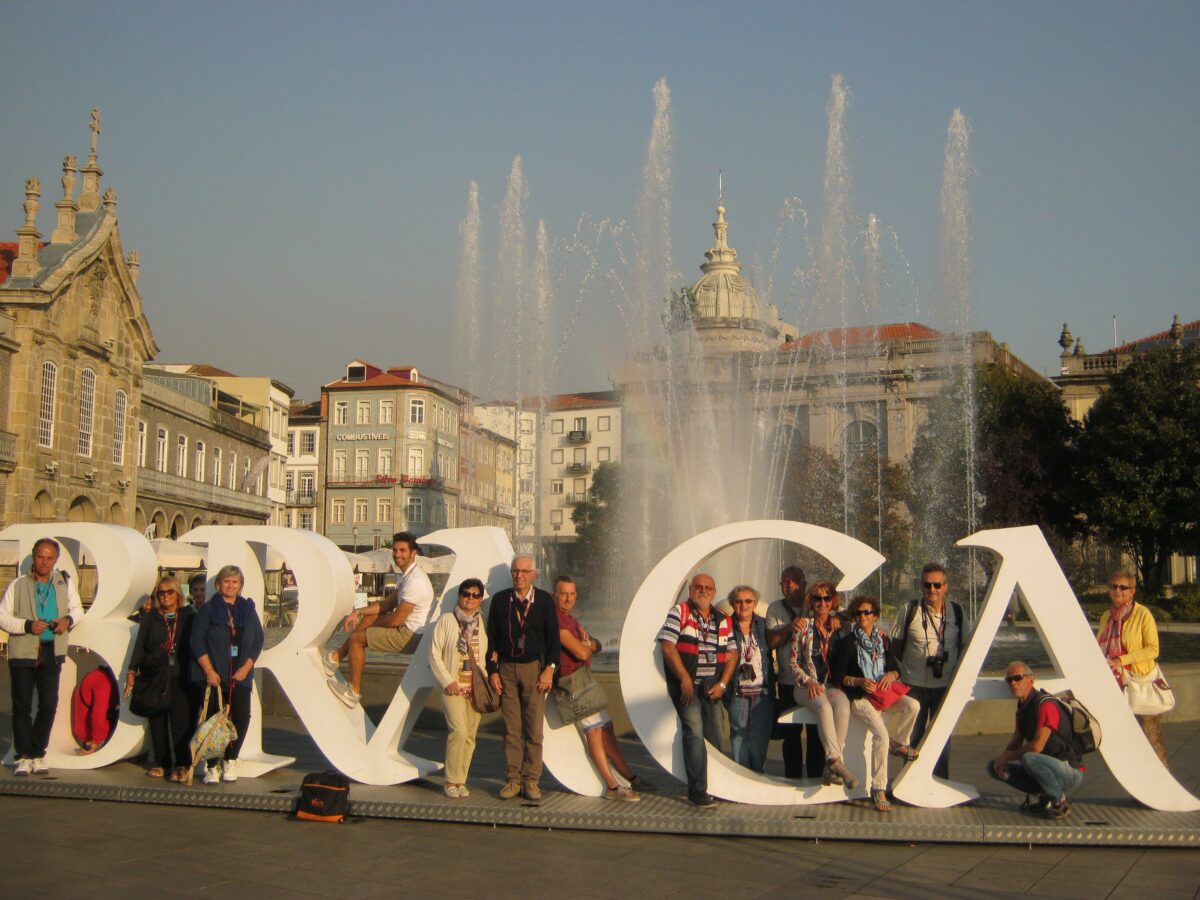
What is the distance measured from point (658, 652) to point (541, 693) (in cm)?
91

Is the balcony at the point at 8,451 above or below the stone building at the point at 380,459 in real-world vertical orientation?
below

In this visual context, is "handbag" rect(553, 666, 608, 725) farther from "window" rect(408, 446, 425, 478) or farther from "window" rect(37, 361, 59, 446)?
"window" rect(408, 446, 425, 478)

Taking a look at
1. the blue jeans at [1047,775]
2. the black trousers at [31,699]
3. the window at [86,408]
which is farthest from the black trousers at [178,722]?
the window at [86,408]

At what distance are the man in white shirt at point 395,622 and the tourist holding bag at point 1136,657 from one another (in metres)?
5.02

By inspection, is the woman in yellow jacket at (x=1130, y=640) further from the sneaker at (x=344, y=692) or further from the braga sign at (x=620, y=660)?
the sneaker at (x=344, y=692)

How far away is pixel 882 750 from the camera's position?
26.8ft

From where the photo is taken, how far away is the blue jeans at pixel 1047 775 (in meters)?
7.76

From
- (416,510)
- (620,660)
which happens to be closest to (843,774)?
(620,660)

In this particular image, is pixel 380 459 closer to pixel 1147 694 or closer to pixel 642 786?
pixel 642 786

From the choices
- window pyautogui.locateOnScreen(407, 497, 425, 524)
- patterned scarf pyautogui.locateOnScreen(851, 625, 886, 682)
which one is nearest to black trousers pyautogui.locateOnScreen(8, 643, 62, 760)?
patterned scarf pyautogui.locateOnScreen(851, 625, 886, 682)

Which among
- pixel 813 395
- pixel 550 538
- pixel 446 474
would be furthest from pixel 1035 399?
pixel 550 538

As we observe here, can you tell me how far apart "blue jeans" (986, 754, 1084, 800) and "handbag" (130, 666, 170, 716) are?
621cm

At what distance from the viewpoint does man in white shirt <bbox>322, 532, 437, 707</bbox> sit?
9.38 metres

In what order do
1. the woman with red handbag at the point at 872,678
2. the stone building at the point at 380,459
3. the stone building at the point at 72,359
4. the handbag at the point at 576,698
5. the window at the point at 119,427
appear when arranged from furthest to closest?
the stone building at the point at 380,459 → the window at the point at 119,427 → the stone building at the point at 72,359 → the handbag at the point at 576,698 → the woman with red handbag at the point at 872,678
